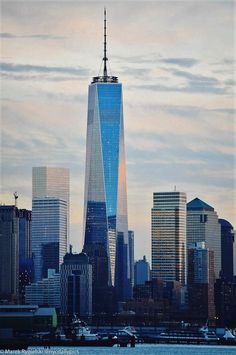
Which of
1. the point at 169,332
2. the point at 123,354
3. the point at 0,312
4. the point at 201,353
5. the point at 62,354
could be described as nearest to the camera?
the point at 62,354

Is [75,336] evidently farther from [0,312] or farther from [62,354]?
[62,354]

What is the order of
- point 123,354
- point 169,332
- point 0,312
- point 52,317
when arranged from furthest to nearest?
point 169,332 → point 52,317 → point 0,312 → point 123,354

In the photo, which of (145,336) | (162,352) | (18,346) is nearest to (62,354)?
(18,346)

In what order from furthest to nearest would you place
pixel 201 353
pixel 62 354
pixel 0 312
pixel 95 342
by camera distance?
pixel 0 312 < pixel 95 342 < pixel 201 353 < pixel 62 354

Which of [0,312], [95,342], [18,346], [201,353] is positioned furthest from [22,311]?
[18,346]

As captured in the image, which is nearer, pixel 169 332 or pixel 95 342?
pixel 95 342

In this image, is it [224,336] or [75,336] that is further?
[224,336]

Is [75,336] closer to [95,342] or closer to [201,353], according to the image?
[95,342]

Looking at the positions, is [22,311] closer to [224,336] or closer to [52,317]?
[52,317]

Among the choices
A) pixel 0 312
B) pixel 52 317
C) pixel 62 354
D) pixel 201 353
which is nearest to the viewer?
pixel 62 354
